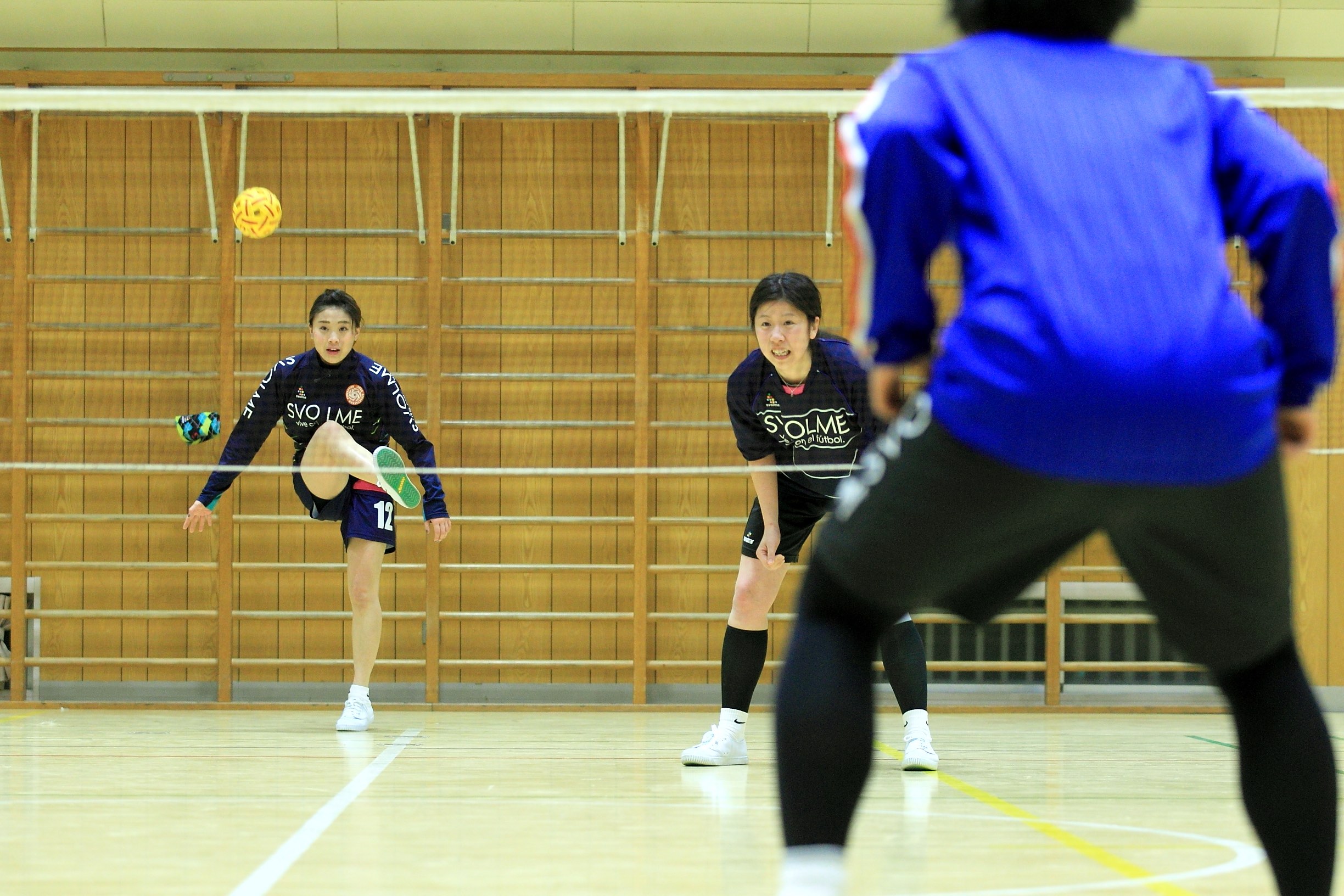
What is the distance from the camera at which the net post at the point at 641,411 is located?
7.37 m

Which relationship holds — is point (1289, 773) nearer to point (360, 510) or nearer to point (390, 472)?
point (390, 472)

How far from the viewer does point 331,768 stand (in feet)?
13.7

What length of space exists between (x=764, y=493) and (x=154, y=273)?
4.83m

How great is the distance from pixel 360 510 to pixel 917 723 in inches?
100

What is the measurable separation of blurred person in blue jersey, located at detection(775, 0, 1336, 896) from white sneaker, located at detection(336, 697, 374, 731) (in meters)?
4.53

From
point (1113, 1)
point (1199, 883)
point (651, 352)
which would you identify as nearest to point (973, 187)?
point (1113, 1)

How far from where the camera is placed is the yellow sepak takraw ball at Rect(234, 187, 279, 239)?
20.9 feet

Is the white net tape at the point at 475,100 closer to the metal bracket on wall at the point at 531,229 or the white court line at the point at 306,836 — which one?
the white court line at the point at 306,836

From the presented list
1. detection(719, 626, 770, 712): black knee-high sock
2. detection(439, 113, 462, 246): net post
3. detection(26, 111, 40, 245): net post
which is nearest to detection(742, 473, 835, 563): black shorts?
detection(719, 626, 770, 712): black knee-high sock

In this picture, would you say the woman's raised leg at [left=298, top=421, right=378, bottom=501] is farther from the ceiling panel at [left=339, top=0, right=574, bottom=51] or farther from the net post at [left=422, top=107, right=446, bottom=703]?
A: the ceiling panel at [left=339, top=0, right=574, bottom=51]

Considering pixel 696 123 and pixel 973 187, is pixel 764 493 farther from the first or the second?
pixel 696 123

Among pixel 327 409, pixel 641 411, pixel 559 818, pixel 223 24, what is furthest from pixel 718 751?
pixel 223 24

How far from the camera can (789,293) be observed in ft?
13.0

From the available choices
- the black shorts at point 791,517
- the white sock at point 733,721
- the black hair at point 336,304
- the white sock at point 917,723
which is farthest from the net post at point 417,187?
the white sock at point 917,723
